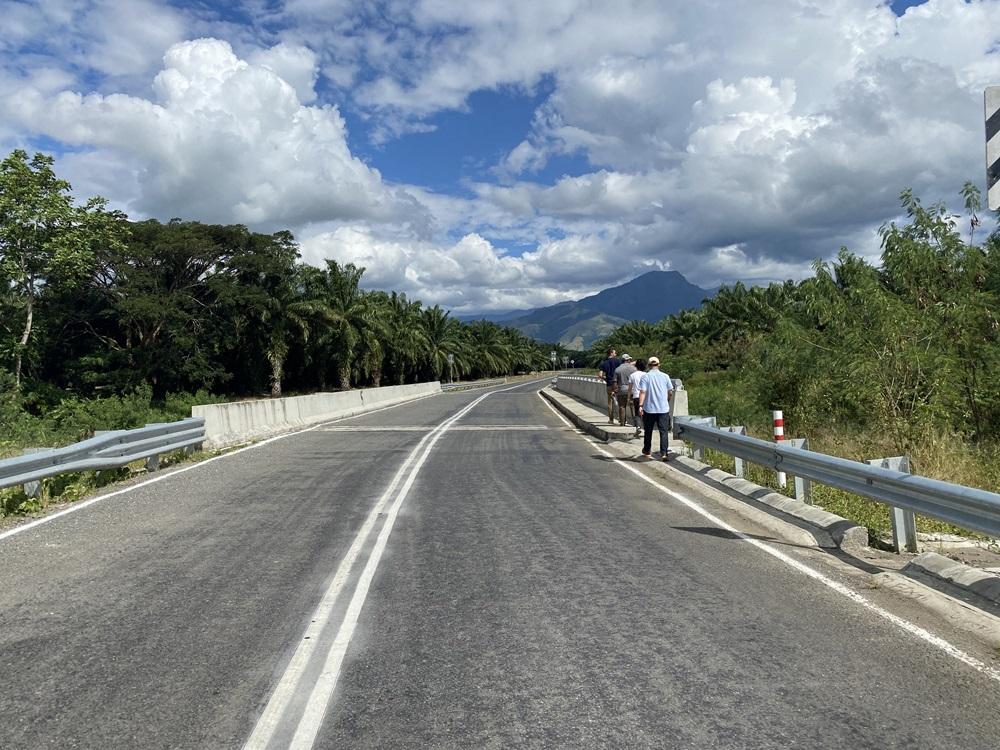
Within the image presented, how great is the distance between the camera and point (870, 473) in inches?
271

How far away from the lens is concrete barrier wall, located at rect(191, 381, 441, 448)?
16438mm

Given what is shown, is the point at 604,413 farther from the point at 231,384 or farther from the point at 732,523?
the point at 231,384

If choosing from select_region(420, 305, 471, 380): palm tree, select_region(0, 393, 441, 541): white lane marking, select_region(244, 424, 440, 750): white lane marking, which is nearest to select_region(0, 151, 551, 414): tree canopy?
select_region(420, 305, 471, 380): palm tree

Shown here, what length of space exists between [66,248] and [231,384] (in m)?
18.7

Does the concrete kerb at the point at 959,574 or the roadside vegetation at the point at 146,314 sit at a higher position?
the roadside vegetation at the point at 146,314

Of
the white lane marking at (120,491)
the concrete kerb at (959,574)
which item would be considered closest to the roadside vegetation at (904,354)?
the concrete kerb at (959,574)

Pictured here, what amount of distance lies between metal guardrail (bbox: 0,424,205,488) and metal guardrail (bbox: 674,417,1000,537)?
349 inches

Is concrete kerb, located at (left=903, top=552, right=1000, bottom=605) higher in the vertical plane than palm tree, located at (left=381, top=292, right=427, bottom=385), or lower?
lower

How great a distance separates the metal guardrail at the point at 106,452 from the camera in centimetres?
914

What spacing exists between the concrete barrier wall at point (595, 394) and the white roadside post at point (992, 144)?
9358 millimetres

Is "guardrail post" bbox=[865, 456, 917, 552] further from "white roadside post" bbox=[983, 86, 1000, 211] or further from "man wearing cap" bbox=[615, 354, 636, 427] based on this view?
"man wearing cap" bbox=[615, 354, 636, 427]

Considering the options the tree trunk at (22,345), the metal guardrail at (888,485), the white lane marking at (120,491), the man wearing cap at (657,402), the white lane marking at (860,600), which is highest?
the tree trunk at (22,345)

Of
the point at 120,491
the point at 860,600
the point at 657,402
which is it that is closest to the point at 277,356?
the point at 120,491

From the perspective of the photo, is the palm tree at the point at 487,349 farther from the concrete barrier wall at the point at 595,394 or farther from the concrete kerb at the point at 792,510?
the concrete kerb at the point at 792,510
